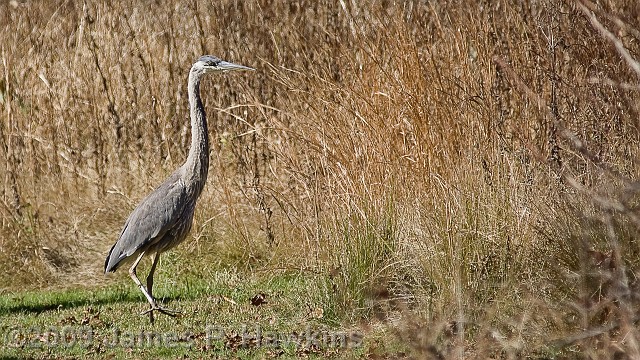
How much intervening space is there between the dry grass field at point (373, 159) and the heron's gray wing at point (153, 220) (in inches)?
37.3

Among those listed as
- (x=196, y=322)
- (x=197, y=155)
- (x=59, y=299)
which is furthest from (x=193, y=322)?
(x=59, y=299)

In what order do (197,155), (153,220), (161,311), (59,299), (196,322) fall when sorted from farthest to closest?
1. (59,299)
2. (197,155)
3. (153,220)
4. (161,311)
5. (196,322)

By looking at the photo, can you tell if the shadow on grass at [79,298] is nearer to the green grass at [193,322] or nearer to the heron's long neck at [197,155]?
the green grass at [193,322]

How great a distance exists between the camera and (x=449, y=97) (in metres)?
8.23

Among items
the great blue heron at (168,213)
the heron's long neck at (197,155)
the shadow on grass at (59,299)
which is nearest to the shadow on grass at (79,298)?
the shadow on grass at (59,299)

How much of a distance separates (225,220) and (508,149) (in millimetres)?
3846

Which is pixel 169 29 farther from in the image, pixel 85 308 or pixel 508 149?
pixel 508 149

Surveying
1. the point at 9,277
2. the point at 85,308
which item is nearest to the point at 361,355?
the point at 85,308

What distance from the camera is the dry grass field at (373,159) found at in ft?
21.2

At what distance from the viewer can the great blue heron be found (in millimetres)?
8383

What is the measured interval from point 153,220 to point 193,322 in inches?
35.6

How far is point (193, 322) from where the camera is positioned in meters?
8.02

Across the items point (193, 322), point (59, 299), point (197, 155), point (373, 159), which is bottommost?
point (193, 322)

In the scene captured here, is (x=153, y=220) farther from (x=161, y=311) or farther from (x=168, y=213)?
(x=161, y=311)
